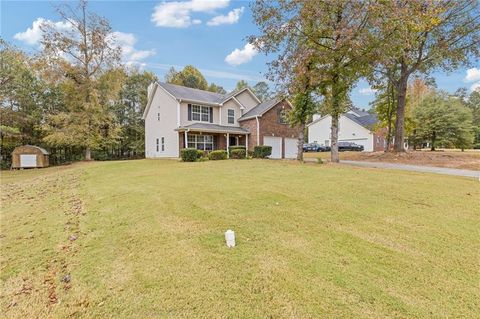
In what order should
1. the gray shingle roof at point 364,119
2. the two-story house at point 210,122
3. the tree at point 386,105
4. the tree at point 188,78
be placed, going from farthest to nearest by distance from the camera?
1. the tree at point 188,78
2. the gray shingle roof at point 364,119
3. the tree at point 386,105
4. the two-story house at point 210,122

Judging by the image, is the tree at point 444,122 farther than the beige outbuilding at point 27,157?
Yes

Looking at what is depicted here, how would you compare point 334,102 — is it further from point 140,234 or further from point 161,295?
point 161,295

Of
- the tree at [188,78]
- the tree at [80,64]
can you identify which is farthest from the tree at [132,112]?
the tree at [80,64]

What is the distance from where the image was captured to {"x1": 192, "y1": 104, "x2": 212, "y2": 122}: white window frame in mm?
22625

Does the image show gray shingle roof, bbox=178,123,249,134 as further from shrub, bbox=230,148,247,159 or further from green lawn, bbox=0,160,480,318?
green lawn, bbox=0,160,480,318

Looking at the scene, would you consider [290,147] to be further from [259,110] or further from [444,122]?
[444,122]

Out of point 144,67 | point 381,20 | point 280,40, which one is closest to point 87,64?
point 144,67

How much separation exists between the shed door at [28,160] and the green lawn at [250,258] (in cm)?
2060

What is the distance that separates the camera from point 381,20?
13438 mm

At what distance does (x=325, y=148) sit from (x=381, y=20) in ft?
81.6

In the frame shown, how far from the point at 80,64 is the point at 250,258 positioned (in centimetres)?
3001

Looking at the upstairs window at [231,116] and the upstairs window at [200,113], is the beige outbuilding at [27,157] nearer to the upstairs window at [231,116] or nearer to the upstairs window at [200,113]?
the upstairs window at [200,113]

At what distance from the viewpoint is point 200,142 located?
73.9ft

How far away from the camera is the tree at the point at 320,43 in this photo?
14.2m
